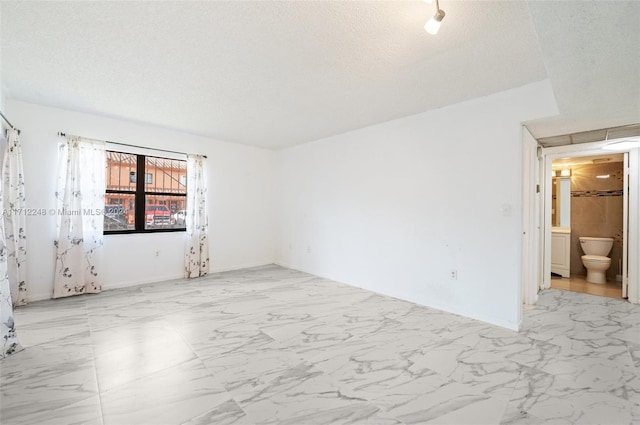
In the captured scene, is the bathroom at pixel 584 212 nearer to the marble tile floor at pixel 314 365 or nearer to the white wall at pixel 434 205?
the marble tile floor at pixel 314 365

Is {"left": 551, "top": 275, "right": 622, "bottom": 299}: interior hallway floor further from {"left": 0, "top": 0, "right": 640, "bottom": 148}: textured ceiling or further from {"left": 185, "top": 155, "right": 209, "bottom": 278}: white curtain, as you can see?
{"left": 185, "top": 155, "right": 209, "bottom": 278}: white curtain

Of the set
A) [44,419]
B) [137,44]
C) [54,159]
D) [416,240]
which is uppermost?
[137,44]

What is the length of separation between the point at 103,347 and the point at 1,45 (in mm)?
2566

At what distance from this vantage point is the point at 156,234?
4.54 metres

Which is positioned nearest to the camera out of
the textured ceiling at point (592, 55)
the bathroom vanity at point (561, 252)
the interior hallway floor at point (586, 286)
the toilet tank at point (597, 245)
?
the textured ceiling at point (592, 55)

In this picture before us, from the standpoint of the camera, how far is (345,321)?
299 cm

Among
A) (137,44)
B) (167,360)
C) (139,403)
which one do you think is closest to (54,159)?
(137,44)

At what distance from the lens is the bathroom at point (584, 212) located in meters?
4.71

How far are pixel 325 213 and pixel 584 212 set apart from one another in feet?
15.5

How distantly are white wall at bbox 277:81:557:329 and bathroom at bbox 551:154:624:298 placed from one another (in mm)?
2431

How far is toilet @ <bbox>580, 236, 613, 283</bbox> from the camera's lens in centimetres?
447

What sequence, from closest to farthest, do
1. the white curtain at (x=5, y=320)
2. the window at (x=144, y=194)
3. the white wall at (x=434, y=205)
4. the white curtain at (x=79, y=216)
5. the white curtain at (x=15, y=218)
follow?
the white curtain at (x=5, y=320) < the white wall at (x=434, y=205) < the white curtain at (x=15, y=218) < the white curtain at (x=79, y=216) < the window at (x=144, y=194)

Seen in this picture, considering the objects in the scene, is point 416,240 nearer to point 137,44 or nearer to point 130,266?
point 137,44

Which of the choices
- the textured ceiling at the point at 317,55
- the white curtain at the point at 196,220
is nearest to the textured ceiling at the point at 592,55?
the textured ceiling at the point at 317,55
